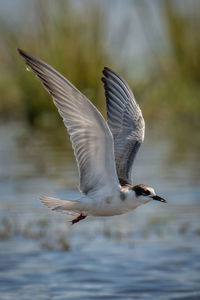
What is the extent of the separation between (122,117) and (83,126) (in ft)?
4.68

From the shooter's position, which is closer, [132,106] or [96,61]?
[132,106]

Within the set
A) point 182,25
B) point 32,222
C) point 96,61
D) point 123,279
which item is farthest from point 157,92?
point 123,279

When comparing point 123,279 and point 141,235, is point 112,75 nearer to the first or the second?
point 123,279

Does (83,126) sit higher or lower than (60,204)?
higher

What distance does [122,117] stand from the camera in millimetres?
7031

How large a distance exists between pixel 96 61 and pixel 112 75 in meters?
12.2

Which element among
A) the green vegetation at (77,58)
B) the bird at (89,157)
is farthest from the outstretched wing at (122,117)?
the green vegetation at (77,58)

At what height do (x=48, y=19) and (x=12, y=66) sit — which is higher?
(x=48, y=19)

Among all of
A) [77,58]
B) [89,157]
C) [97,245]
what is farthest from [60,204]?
[77,58]

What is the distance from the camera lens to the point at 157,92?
73.6 feet

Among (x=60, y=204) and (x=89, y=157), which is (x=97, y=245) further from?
(x=89, y=157)

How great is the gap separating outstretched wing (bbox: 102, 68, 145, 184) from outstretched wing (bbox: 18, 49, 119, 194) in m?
0.82

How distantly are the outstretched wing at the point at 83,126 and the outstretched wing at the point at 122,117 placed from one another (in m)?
0.82

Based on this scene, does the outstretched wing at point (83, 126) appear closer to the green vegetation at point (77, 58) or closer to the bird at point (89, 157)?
the bird at point (89, 157)
